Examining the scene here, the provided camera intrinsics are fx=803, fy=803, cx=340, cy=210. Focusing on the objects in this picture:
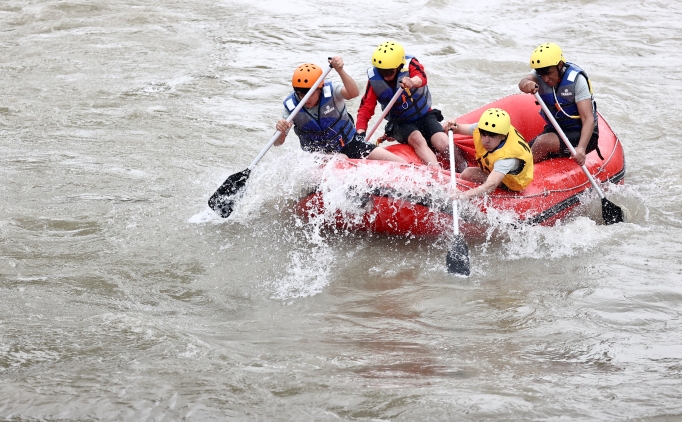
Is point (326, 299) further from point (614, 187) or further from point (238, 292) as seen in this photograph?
point (614, 187)

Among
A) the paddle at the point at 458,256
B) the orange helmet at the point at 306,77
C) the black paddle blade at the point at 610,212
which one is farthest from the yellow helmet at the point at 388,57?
the black paddle blade at the point at 610,212

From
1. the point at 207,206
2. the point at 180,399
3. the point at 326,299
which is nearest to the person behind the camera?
the point at 180,399

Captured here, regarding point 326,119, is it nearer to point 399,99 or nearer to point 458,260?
point 399,99

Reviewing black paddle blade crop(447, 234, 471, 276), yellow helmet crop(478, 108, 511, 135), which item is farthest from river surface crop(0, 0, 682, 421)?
yellow helmet crop(478, 108, 511, 135)

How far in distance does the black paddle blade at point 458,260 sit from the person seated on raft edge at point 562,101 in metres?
1.76

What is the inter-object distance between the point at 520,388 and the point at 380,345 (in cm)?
97

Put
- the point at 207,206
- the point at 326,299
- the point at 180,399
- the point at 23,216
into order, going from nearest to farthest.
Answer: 1. the point at 180,399
2. the point at 326,299
3. the point at 23,216
4. the point at 207,206

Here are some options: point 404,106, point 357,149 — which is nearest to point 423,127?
point 404,106

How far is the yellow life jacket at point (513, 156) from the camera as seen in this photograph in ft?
22.3

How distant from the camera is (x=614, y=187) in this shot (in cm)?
793

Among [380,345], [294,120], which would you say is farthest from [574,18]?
[380,345]

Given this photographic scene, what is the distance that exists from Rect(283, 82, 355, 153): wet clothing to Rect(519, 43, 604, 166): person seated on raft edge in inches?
65.5

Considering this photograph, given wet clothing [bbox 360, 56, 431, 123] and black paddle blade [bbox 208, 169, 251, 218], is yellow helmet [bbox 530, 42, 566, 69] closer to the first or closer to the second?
wet clothing [bbox 360, 56, 431, 123]

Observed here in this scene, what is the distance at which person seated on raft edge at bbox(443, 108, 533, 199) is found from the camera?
6.74 meters
